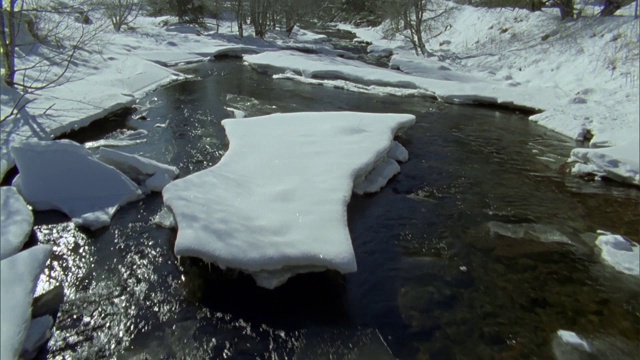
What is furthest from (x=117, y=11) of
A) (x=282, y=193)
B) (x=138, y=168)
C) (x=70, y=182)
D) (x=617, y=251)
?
(x=617, y=251)

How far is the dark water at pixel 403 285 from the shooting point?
433cm

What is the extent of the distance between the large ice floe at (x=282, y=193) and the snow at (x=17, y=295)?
4.43ft

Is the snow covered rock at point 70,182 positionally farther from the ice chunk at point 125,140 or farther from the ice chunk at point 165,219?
the ice chunk at point 125,140

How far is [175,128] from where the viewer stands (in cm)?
1027

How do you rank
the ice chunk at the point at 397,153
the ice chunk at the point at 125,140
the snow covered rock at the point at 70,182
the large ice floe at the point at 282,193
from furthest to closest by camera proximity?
the ice chunk at the point at 125,140
the ice chunk at the point at 397,153
the snow covered rock at the point at 70,182
the large ice floe at the point at 282,193

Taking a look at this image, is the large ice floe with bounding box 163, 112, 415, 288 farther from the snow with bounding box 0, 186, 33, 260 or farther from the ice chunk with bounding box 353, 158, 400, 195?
the snow with bounding box 0, 186, 33, 260

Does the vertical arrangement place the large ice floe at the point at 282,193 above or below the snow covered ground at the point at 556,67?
below

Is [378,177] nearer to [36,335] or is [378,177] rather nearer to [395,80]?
[36,335]

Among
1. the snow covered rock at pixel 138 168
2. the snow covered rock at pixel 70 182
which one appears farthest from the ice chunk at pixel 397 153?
the snow covered rock at pixel 70 182

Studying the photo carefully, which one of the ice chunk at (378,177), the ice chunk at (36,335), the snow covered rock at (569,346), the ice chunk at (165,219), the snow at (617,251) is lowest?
the ice chunk at (165,219)

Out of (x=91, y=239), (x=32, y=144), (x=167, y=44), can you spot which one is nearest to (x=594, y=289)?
(x=91, y=239)

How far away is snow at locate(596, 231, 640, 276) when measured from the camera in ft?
17.6

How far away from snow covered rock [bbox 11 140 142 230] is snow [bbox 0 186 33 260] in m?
0.61

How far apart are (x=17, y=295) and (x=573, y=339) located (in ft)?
16.8
